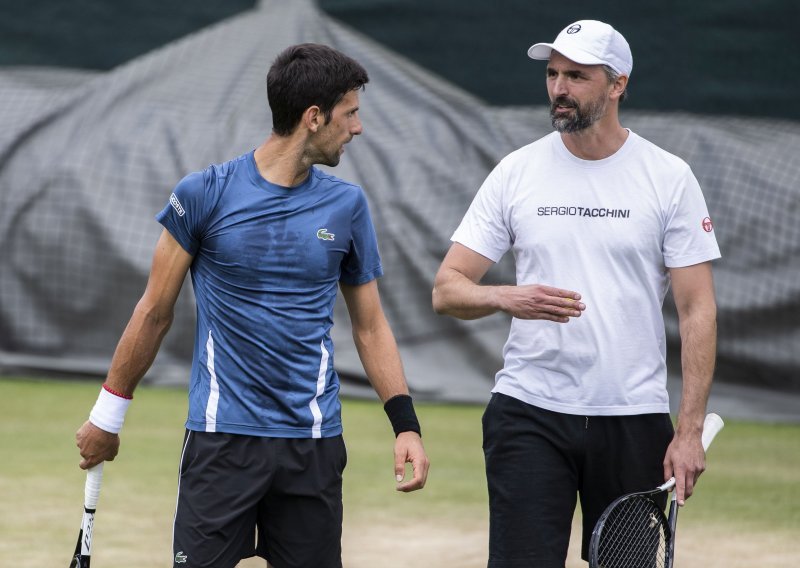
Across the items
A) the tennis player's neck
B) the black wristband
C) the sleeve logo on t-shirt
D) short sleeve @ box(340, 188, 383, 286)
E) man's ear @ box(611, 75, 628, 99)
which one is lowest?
the black wristband

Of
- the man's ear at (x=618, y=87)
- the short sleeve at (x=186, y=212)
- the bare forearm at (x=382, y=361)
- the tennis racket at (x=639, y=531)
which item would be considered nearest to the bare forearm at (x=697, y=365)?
the tennis racket at (x=639, y=531)

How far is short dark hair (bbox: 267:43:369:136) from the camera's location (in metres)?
3.37

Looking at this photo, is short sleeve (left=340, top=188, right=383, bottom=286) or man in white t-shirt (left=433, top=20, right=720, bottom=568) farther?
man in white t-shirt (left=433, top=20, right=720, bottom=568)

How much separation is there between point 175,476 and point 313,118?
374cm

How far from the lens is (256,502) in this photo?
3.31 metres

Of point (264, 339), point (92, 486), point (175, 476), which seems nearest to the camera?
point (264, 339)

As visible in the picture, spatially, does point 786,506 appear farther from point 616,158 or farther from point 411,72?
point 411,72

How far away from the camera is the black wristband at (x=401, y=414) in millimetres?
3519

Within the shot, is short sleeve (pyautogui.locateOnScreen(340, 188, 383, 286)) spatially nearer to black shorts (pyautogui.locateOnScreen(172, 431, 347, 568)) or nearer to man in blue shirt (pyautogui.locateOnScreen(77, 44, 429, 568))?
man in blue shirt (pyautogui.locateOnScreen(77, 44, 429, 568))

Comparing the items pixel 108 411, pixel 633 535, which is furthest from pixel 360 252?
pixel 633 535

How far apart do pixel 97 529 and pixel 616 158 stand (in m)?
3.01

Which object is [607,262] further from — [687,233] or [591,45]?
[591,45]

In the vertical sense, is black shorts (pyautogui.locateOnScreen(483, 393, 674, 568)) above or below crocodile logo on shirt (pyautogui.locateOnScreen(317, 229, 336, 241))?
below

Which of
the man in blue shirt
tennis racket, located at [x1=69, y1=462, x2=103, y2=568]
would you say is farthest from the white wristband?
Result: tennis racket, located at [x1=69, y1=462, x2=103, y2=568]
